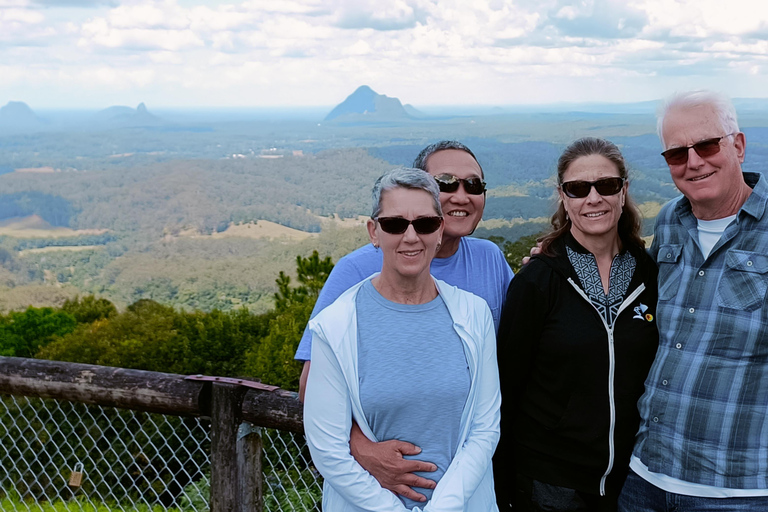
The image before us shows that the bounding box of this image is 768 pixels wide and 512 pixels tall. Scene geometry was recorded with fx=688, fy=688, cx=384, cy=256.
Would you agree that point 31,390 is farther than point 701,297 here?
Yes

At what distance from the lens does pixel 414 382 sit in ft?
5.55

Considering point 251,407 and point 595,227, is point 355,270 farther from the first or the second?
point 595,227

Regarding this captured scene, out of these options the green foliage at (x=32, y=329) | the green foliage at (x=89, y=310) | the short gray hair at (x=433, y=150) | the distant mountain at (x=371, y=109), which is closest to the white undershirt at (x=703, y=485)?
the short gray hair at (x=433, y=150)

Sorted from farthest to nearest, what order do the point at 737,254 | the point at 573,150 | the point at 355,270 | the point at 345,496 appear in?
the point at 573,150 → the point at 355,270 → the point at 737,254 → the point at 345,496

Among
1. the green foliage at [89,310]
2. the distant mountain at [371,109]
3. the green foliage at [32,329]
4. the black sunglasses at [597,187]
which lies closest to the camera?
the black sunglasses at [597,187]

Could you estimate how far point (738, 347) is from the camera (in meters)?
1.79

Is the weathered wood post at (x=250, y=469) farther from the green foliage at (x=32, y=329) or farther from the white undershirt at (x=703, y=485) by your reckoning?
the green foliage at (x=32, y=329)

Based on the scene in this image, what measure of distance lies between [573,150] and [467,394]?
0.87 meters

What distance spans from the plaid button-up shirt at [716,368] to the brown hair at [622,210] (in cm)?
22

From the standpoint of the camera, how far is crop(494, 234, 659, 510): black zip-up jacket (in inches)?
76.4

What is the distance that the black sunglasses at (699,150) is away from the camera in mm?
1973

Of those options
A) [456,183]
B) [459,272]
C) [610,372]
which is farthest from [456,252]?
[610,372]

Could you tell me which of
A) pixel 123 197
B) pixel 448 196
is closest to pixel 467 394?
pixel 448 196

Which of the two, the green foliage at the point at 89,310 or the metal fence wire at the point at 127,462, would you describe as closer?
the metal fence wire at the point at 127,462
